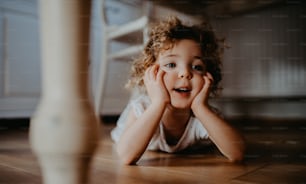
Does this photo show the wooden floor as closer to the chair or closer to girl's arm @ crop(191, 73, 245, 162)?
girl's arm @ crop(191, 73, 245, 162)

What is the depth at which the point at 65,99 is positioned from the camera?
22 cm

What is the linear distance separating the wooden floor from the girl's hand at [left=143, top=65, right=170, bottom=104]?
104 millimetres

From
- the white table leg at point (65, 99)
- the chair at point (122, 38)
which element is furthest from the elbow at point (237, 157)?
the chair at point (122, 38)

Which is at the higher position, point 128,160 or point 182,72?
point 182,72

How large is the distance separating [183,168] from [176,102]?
5.2 inches

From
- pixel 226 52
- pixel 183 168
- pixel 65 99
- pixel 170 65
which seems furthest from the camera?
pixel 226 52

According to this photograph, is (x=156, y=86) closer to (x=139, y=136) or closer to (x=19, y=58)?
(x=139, y=136)

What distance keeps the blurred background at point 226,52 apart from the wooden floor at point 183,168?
51 centimetres

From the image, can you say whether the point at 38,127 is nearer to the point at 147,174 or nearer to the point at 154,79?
the point at 147,174

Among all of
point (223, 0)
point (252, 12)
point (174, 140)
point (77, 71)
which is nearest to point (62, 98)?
point (77, 71)

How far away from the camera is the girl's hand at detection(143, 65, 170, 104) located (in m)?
0.52

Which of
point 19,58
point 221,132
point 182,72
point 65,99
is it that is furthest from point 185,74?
point 19,58

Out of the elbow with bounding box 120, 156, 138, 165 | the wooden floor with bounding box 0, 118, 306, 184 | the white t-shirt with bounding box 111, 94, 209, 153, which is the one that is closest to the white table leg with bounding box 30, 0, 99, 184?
the wooden floor with bounding box 0, 118, 306, 184

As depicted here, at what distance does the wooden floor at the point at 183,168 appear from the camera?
0.39 m
